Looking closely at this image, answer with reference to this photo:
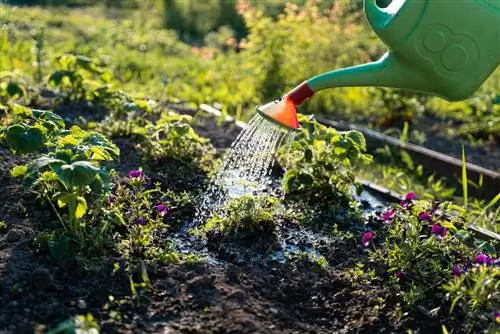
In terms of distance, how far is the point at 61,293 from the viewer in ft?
9.09

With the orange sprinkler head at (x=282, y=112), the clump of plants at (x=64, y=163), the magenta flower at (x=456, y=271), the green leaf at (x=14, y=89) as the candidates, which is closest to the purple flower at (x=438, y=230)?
the magenta flower at (x=456, y=271)

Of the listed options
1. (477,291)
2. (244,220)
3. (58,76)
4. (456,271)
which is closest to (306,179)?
(244,220)

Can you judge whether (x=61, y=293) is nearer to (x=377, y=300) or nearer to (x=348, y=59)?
(x=377, y=300)

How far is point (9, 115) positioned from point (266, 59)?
282 cm

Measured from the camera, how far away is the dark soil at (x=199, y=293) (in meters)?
2.67

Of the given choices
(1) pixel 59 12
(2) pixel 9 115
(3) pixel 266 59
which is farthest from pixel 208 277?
(1) pixel 59 12

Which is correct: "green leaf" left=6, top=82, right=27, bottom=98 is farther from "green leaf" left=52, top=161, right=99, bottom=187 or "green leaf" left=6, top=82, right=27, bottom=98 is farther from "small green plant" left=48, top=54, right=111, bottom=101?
"green leaf" left=52, top=161, right=99, bottom=187

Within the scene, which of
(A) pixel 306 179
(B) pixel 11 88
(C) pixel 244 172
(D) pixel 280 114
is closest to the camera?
(D) pixel 280 114

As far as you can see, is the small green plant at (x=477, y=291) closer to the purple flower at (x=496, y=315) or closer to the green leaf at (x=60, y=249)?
the purple flower at (x=496, y=315)

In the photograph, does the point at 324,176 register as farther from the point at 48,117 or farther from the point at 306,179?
the point at 48,117

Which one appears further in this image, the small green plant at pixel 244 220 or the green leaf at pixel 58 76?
the green leaf at pixel 58 76

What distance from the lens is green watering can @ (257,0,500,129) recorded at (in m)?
3.06

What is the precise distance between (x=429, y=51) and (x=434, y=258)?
0.91 metres

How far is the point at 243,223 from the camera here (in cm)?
343
